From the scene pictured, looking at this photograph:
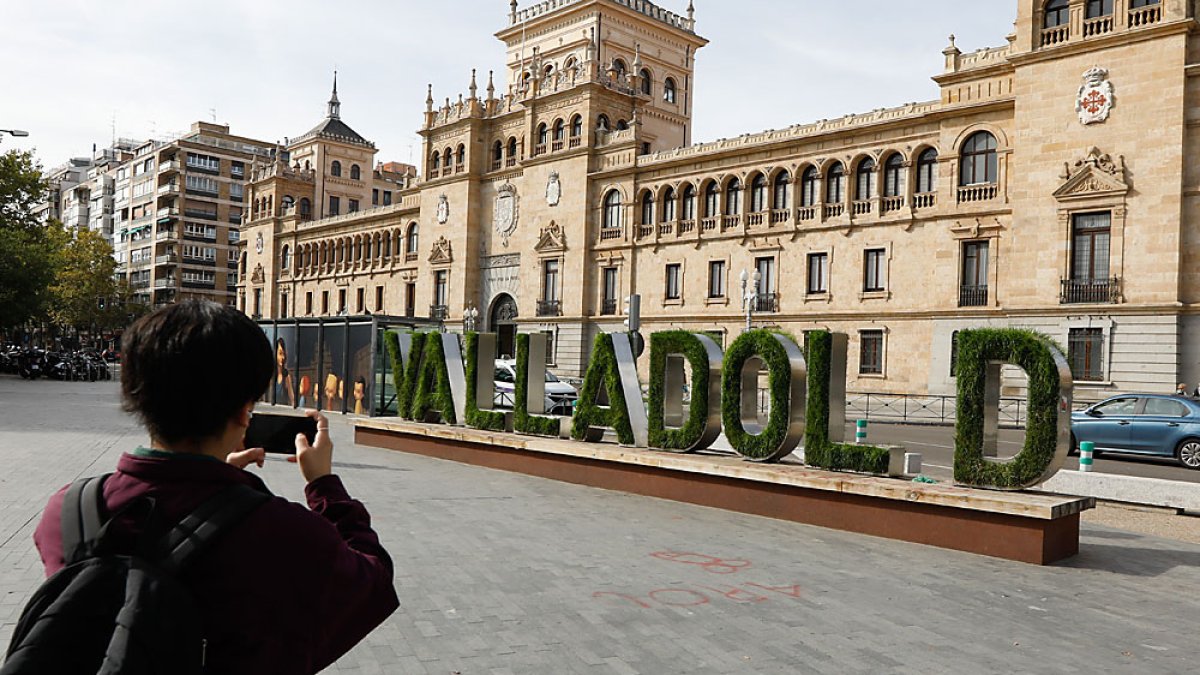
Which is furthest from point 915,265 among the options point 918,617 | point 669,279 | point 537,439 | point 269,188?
point 269,188

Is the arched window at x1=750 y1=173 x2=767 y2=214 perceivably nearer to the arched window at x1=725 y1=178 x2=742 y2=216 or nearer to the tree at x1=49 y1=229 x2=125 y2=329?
the arched window at x1=725 y1=178 x2=742 y2=216

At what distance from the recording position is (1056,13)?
2795cm

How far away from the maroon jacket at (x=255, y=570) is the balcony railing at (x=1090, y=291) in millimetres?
28852

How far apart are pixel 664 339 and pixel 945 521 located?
440cm

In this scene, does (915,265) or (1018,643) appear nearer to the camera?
(1018,643)

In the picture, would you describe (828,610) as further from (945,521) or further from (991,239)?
(991,239)

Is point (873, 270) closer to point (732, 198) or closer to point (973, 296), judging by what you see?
point (973, 296)

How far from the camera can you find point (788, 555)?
26.3 feet

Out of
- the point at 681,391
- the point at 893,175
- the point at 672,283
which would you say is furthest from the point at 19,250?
the point at 681,391

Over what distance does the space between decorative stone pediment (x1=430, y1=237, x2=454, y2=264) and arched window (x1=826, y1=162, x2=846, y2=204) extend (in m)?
21.4

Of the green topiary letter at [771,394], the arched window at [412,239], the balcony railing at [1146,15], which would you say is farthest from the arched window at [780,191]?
the green topiary letter at [771,394]

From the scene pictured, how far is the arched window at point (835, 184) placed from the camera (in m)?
33.9

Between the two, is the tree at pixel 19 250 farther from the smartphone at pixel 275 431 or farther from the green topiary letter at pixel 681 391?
the smartphone at pixel 275 431

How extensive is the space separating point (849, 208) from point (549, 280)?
15.4 metres
